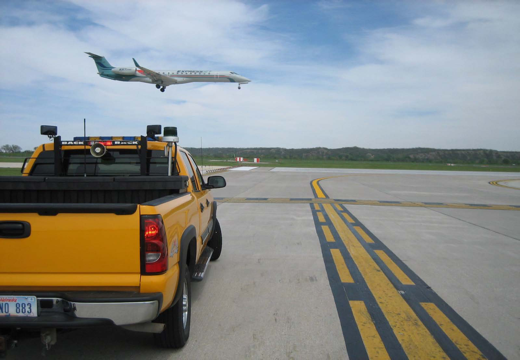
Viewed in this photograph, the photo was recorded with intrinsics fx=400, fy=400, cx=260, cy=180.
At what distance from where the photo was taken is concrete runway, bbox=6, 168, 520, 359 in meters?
3.67

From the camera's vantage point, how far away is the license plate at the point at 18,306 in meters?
2.89

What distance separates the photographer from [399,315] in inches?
173

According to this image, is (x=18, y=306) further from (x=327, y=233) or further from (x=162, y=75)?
(x=162, y=75)

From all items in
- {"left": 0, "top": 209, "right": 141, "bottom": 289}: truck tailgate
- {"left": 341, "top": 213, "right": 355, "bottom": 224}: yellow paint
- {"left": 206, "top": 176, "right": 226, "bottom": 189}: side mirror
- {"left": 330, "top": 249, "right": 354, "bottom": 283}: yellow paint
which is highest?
{"left": 206, "top": 176, "right": 226, "bottom": 189}: side mirror

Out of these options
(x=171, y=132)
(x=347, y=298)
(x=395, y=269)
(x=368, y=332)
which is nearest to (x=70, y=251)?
(x=171, y=132)

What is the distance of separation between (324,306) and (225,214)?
23.0ft

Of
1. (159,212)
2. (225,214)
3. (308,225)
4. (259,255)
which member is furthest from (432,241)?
(159,212)

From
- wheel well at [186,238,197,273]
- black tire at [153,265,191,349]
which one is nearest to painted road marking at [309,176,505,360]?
black tire at [153,265,191,349]

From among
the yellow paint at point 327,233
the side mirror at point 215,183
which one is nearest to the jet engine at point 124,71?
the yellow paint at point 327,233

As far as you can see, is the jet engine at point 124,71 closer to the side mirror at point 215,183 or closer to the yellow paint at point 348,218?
the yellow paint at point 348,218

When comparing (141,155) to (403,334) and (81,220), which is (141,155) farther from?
(403,334)

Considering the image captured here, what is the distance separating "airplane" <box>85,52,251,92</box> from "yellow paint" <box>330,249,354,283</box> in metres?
35.7

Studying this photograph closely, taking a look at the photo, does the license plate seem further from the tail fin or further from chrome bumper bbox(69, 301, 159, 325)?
the tail fin

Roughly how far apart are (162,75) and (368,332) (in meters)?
39.1
